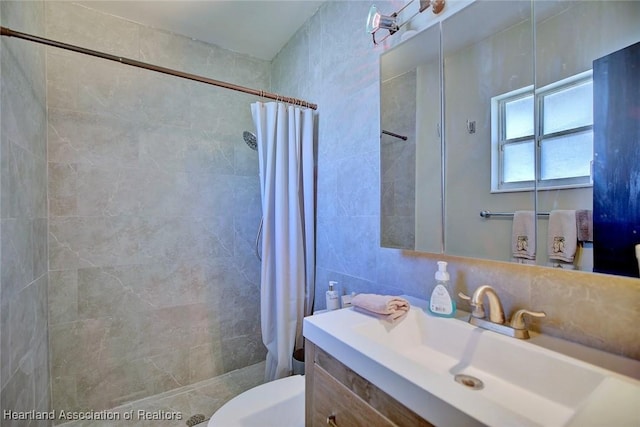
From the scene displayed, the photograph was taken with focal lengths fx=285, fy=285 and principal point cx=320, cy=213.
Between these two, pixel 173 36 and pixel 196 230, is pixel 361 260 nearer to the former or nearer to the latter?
pixel 196 230

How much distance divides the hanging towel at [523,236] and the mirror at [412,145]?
264 millimetres

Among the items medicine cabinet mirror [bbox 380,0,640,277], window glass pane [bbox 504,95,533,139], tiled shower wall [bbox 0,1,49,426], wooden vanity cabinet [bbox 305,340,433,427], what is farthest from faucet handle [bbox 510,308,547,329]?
tiled shower wall [bbox 0,1,49,426]

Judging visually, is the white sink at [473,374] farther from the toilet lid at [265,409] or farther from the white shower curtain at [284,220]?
the white shower curtain at [284,220]

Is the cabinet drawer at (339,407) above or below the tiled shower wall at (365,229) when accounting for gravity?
below

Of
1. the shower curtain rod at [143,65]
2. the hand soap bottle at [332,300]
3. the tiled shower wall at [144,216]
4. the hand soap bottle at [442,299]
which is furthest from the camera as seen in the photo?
the tiled shower wall at [144,216]

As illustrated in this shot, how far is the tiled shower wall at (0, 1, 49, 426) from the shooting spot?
39.7 inches

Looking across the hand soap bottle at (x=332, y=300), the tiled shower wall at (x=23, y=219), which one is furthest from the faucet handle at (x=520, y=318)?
the tiled shower wall at (x=23, y=219)

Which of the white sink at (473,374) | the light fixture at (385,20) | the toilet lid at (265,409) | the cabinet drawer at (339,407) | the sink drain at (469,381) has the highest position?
the light fixture at (385,20)

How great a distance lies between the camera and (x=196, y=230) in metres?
2.04

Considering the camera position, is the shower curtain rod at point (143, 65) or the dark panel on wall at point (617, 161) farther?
the shower curtain rod at point (143, 65)

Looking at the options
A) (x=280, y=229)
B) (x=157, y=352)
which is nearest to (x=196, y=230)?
(x=280, y=229)

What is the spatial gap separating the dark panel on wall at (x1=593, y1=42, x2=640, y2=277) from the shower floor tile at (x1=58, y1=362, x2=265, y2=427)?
6.68ft

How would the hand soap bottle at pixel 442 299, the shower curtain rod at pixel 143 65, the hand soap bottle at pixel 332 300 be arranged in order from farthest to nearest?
1. the hand soap bottle at pixel 332 300
2. the shower curtain rod at pixel 143 65
3. the hand soap bottle at pixel 442 299

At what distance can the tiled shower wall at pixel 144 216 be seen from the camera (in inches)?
66.0
